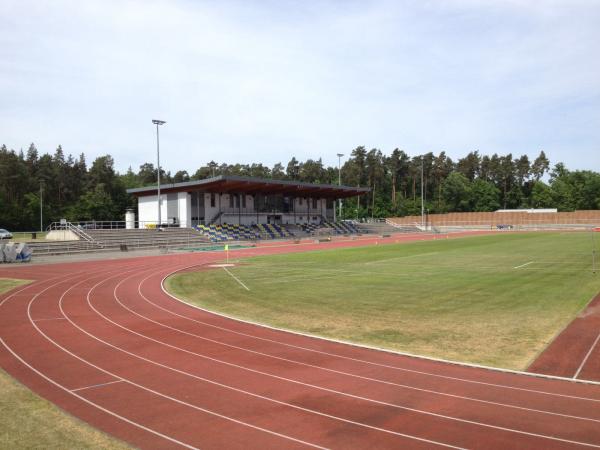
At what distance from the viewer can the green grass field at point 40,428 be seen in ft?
22.0

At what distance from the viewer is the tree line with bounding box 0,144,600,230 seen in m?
90.0

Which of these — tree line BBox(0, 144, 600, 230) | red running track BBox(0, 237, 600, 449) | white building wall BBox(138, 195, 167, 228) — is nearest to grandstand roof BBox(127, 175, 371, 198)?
white building wall BBox(138, 195, 167, 228)

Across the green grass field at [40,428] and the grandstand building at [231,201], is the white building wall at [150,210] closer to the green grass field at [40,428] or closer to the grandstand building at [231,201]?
the grandstand building at [231,201]

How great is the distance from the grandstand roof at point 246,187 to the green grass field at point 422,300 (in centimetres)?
3234

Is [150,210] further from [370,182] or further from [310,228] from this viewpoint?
[370,182]

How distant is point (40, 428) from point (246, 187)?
6049 centimetres

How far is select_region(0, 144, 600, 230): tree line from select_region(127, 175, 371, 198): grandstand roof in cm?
2573

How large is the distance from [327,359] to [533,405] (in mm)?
4405

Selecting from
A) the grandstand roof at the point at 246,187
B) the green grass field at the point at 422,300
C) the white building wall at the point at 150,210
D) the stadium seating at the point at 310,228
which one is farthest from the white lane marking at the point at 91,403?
the stadium seating at the point at 310,228

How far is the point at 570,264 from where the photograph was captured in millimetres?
29375

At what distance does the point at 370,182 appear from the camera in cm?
12938

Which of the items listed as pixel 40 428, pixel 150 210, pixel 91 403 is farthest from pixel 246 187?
pixel 40 428

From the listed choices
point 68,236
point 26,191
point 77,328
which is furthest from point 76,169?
point 77,328

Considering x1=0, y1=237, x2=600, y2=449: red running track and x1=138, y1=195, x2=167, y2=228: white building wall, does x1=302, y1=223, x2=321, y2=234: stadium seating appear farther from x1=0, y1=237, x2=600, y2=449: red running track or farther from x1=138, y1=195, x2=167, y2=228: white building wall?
x1=0, y1=237, x2=600, y2=449: red running track
